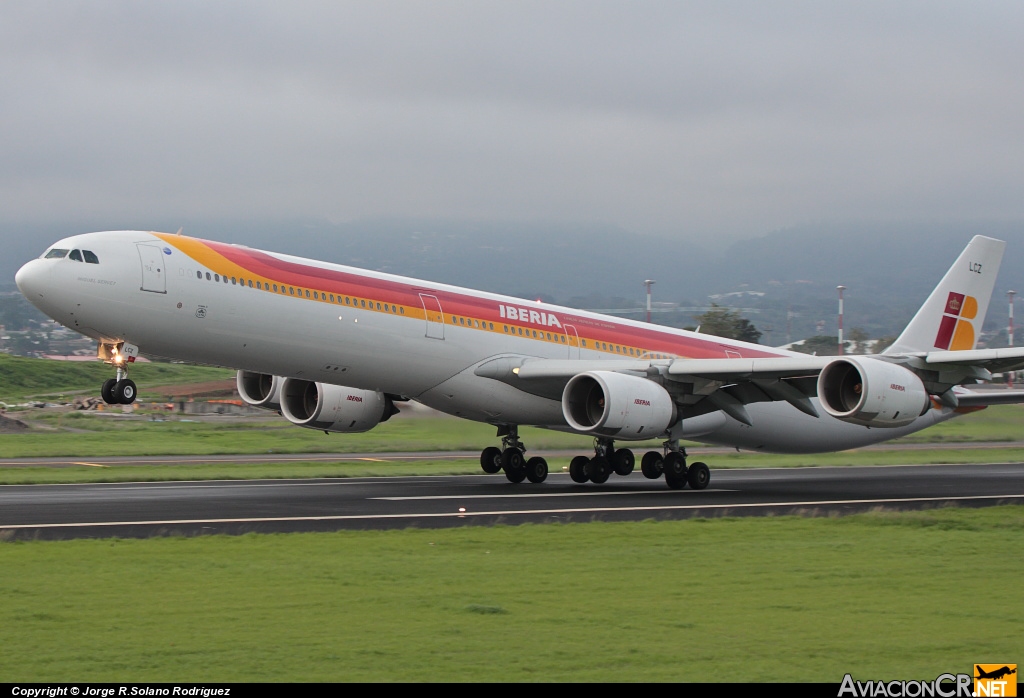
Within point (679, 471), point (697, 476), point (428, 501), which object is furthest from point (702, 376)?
point (428, 501)

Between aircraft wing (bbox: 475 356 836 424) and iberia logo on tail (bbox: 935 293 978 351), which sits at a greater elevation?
iberia logo on tail (bbox: 935 293 978 351)

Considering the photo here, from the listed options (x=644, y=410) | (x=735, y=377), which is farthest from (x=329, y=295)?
(x=735, y=377)

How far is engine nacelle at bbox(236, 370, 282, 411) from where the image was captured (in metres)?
29.8

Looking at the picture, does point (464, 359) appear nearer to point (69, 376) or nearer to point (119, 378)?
point (119, 378)

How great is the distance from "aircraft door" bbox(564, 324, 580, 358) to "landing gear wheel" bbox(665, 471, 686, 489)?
403cm

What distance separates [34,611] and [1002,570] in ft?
39.2

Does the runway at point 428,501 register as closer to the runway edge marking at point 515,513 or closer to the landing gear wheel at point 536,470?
the runway edge marking at point 515,513

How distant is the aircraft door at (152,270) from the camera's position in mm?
23047

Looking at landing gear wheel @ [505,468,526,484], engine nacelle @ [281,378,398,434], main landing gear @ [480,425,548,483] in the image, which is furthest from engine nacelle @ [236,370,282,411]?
landing gear wheel @ [505,468,526,484]

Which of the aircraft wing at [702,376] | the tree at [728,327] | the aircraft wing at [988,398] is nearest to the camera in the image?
the aircraft wing at [702,376]

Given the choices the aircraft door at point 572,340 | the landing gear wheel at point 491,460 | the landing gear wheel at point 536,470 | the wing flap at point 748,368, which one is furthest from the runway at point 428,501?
the aircraft door at point 572,340

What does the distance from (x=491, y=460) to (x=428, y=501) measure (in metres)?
7.49

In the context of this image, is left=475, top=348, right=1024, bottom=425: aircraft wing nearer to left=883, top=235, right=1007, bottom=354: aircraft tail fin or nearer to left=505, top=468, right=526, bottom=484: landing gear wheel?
left=505, top=468, right=526, bottom=484: landing gear wheel

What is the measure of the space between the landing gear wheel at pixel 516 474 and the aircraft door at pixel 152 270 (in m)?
11.1
